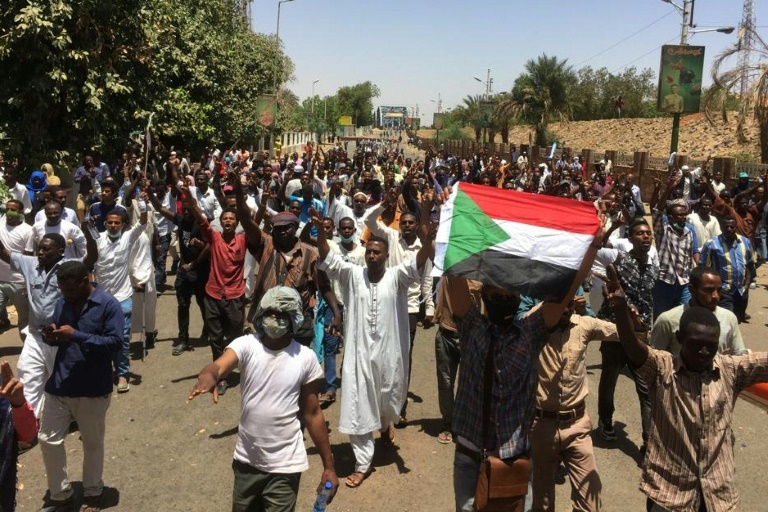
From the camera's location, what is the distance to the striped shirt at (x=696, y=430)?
3092 mm

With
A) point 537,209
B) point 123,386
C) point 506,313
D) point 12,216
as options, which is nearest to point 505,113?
point 12,216

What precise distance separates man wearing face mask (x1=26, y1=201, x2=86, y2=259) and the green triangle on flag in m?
4.35

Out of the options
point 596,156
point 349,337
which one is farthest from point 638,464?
point 596,156

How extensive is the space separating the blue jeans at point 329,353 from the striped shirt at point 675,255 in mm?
3462

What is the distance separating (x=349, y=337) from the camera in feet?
16.3

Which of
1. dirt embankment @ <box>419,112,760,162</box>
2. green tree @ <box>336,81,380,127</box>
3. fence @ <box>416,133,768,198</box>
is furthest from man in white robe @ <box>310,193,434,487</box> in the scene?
green tree @ <box>336,81,380,127</box>

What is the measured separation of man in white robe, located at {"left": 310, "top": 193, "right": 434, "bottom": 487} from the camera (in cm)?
491

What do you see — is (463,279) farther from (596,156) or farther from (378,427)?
(596,156)

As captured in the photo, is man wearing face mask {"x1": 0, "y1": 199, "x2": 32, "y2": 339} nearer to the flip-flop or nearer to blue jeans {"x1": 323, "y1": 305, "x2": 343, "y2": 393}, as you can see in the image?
blue jeans {"x1": 323, "y1": 305, "x2": 343, "y2": 393}

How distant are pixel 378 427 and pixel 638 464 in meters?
2.05

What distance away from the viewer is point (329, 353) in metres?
6.17

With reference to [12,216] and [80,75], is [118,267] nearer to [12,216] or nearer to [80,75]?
[12,216]

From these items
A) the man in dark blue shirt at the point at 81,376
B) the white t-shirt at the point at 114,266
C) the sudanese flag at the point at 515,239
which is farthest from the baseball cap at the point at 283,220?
the sudanese flag at the point at 515,239

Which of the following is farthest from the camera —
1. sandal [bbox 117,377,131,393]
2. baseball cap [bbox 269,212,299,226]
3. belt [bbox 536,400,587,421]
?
sandal [bbox 117,377,131,393]
